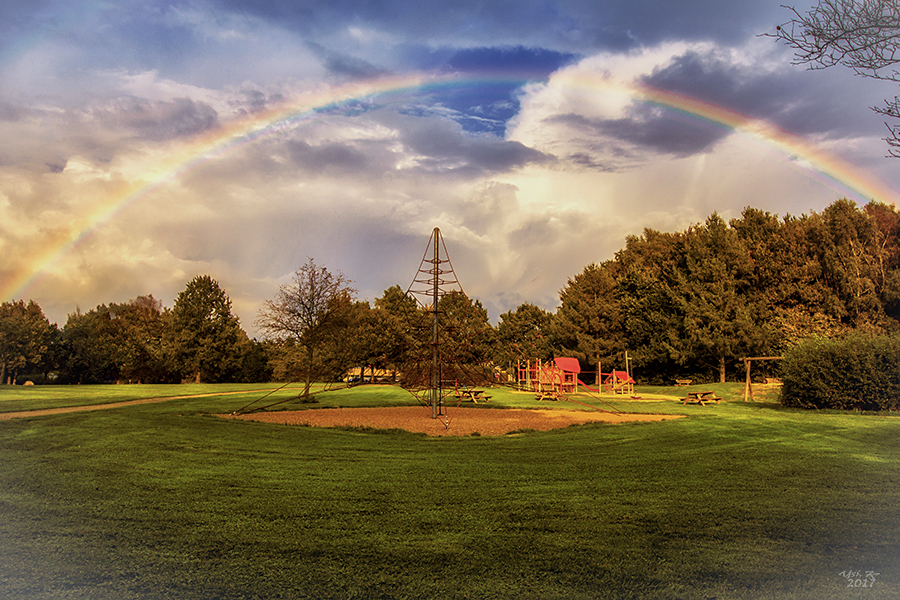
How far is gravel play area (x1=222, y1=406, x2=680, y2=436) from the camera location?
18.5 metres

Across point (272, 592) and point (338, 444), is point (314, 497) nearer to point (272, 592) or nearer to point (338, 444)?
point (272, 592)

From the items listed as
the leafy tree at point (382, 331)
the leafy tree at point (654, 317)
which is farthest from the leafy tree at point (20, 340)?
the leafy tree at point (654, 317)

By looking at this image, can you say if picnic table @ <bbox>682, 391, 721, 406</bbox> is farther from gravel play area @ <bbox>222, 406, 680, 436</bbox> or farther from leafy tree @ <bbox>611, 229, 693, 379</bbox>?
leafy tree @ <bbox>611, 229, 693, 379</bbox>

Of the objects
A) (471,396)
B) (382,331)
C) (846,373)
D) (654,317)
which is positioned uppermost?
(654,317)

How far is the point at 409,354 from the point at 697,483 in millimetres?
16943

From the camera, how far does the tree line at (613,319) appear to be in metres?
41.2

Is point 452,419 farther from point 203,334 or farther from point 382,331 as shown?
point 203,334

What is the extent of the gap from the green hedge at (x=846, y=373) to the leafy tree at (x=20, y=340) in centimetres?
6147

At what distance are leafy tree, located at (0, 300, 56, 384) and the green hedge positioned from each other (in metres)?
61.5

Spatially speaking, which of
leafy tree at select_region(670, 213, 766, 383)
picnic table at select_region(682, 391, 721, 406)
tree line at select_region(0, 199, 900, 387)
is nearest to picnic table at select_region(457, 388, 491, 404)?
tree line at select_region(0, 199, 900, 387)

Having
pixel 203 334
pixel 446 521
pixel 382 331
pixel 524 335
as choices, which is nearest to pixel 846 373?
pixel 446 521

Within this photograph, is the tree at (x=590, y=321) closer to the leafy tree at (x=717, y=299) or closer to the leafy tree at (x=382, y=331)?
the leafy tree at (x=717, y=299)

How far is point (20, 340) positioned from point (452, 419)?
50.8 meters

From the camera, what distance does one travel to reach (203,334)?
61750 millimetres
